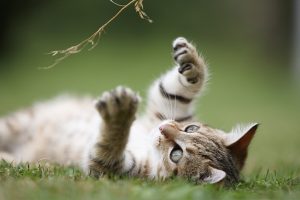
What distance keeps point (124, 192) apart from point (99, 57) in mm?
13810

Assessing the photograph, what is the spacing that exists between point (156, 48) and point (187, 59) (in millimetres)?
13000

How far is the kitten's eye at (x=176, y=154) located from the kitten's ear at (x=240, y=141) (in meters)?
0.40

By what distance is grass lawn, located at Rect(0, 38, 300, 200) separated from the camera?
11.1 ft

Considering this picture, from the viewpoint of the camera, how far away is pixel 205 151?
4.28m

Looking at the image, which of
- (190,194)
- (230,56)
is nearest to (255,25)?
(230,56)

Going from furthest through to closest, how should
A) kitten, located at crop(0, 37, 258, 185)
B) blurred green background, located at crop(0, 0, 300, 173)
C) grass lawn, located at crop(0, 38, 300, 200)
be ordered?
blurred green background, located at crop(0, 0, 300, 173) → kitten, located at crop(0, 37, 258, 185) → grass lawn, located at crop(0, 38, 300, 200)

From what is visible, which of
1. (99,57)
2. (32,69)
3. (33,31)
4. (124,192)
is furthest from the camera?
(33,31)

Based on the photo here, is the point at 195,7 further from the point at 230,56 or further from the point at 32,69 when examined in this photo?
the point at 32,69

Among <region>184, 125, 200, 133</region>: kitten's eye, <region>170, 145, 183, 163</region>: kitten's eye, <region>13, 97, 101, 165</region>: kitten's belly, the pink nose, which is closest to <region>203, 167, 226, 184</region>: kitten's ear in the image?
<region>170, 145, 183, 163</region>: kitten's eye

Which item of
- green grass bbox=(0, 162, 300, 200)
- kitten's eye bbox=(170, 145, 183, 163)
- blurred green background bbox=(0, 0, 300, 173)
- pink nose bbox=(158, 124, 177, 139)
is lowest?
green grass bbox=(0, 162, 300, 200)

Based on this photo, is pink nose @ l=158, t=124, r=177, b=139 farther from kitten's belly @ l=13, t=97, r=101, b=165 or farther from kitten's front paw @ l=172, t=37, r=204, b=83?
kitten's belly @ l=13, t=97, r=101, b=165

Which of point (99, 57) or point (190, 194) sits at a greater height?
point (99, 57)

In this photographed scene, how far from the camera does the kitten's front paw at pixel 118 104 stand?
12.6 feet

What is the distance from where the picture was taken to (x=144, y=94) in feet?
19.7
